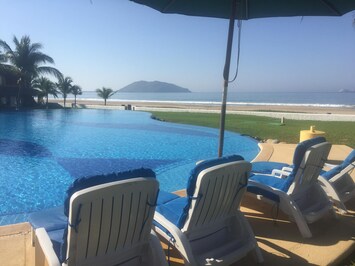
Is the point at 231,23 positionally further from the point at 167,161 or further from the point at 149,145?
the point at 149,145

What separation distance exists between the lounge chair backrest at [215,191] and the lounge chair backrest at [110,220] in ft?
1.42

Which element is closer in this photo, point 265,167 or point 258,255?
point 258,255

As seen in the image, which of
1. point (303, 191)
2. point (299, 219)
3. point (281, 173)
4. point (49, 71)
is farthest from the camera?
point (49, 71)

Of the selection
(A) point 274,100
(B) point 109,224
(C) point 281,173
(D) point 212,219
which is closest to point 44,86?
(C) point 281,173

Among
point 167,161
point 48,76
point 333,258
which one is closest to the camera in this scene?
point 333,258

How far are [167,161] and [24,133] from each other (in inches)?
329

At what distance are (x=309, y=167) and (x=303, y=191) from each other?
0.40 meters

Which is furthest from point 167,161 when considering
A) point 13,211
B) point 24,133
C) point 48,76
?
point 48,76

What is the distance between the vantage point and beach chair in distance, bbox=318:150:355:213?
4.37 m

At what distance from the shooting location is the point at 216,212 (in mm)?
2947

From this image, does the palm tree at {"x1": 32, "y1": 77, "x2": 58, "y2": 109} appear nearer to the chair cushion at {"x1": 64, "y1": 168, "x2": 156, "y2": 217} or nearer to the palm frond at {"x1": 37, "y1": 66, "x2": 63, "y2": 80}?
the palm frond at {"x1": 37, "y1": 66, "x2": 63, "y2": 80}

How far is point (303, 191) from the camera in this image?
4.07m

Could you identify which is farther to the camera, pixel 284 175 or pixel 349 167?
pixel 284 175

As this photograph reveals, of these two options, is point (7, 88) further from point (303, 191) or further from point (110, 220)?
point (110, 220)
